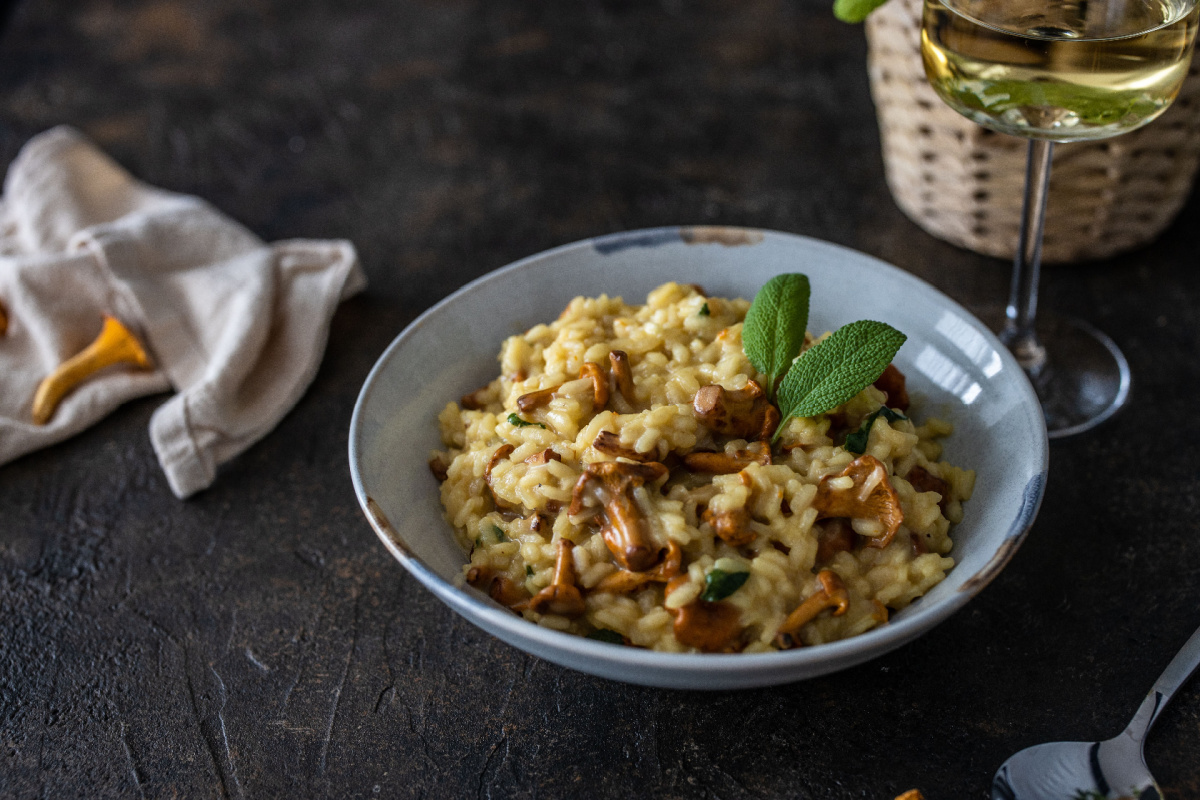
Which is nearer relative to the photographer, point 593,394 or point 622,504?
point 622,504

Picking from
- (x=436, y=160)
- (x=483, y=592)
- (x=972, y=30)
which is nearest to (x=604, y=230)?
(x=436, y=160)

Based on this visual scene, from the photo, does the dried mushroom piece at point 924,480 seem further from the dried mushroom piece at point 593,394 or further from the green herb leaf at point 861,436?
the dried mushroom piece at point 593,394

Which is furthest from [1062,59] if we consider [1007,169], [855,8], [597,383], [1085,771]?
[1085,771]

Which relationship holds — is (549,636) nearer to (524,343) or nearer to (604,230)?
(524,343)

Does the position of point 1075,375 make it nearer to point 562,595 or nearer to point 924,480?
point 924,480

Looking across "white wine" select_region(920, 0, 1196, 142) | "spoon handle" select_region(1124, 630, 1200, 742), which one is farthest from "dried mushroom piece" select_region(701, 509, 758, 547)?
"white wine" select_region(920, 0, 1196, 142)

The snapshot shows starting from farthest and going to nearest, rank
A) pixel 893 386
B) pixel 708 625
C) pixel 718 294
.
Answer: pixel 718 294, pixel 893 386, pixel 708 625

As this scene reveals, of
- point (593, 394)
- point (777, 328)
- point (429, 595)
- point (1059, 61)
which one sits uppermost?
point (1059, 61)

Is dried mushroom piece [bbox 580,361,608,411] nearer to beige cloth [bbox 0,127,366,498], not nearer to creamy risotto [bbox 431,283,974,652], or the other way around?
creamy risotto [bbox 431,283,974,652]
